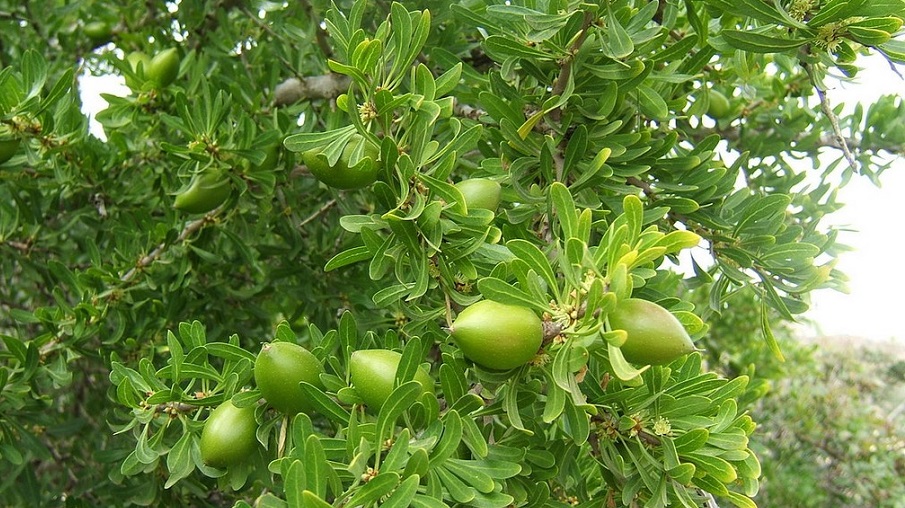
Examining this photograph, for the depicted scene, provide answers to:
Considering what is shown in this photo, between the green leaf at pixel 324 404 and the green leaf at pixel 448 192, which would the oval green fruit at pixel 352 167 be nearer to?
the green leaf at pixel 448 192

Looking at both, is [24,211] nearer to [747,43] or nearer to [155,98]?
[155,98]

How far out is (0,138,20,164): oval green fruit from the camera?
5.07 feet

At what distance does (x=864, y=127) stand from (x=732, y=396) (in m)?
1.34

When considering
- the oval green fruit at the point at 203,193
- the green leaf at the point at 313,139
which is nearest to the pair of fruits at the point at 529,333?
the green leaf at the point at 313,139

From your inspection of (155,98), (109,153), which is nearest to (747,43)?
(155,98)

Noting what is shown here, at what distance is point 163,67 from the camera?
1.90 metres

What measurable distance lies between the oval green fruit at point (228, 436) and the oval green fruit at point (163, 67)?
1.16 m

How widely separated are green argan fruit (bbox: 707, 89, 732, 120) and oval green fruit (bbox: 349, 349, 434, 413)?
4.68ft

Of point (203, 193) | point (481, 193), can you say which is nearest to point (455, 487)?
→ point (481, 193)

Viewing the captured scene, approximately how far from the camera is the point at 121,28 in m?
2.52

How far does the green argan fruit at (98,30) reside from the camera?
248 centimetres

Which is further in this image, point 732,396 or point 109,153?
point 109,153

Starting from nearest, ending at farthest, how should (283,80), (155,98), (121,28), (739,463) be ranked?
(739,463) → (155,98) → (283,80) → (121,28)

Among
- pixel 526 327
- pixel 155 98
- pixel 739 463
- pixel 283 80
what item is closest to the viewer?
pixel 526 327
